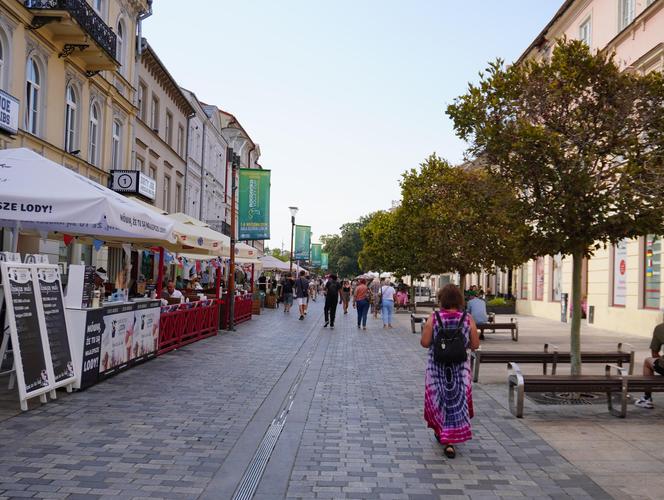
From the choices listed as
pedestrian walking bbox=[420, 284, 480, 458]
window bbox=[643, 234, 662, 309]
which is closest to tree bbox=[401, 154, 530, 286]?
window bbox=[643, 234, 662, 309]

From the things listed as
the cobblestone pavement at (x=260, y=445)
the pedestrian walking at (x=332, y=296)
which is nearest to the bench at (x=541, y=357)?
the cobblestone pavement at (x=260, y=445)

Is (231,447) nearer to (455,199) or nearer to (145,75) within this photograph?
(455,199)

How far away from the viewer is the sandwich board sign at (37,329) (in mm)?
6953

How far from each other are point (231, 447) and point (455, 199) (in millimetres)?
19254

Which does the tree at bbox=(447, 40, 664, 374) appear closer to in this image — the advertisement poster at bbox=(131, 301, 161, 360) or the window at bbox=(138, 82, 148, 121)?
the advertisement poster at bbox=(131, 301, 161, 360)

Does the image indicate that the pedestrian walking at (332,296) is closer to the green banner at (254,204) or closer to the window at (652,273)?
the green banner at (254,204)

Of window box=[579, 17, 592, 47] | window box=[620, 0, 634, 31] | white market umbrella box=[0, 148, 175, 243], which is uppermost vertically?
window box=[579, 17, 592, 47]

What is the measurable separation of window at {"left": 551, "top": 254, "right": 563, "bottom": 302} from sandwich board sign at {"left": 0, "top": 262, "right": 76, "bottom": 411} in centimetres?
2283

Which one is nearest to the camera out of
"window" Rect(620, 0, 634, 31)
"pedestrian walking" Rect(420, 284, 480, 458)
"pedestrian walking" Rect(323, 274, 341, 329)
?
"pedestrian walking" Rect(420, 284, 480, 458)

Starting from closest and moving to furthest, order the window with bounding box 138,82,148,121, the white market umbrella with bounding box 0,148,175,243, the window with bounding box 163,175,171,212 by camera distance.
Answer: the white market umbrella with bounding box 0,148,175,243, the window with bounding box 138,82,148,121, the window with bounding box 163,175,171,212

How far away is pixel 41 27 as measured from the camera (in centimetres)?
1630

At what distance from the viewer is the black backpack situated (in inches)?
237

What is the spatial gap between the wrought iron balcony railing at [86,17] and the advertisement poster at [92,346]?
10211 mm

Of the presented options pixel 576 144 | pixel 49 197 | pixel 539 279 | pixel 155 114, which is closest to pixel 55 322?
pixel 49 197
